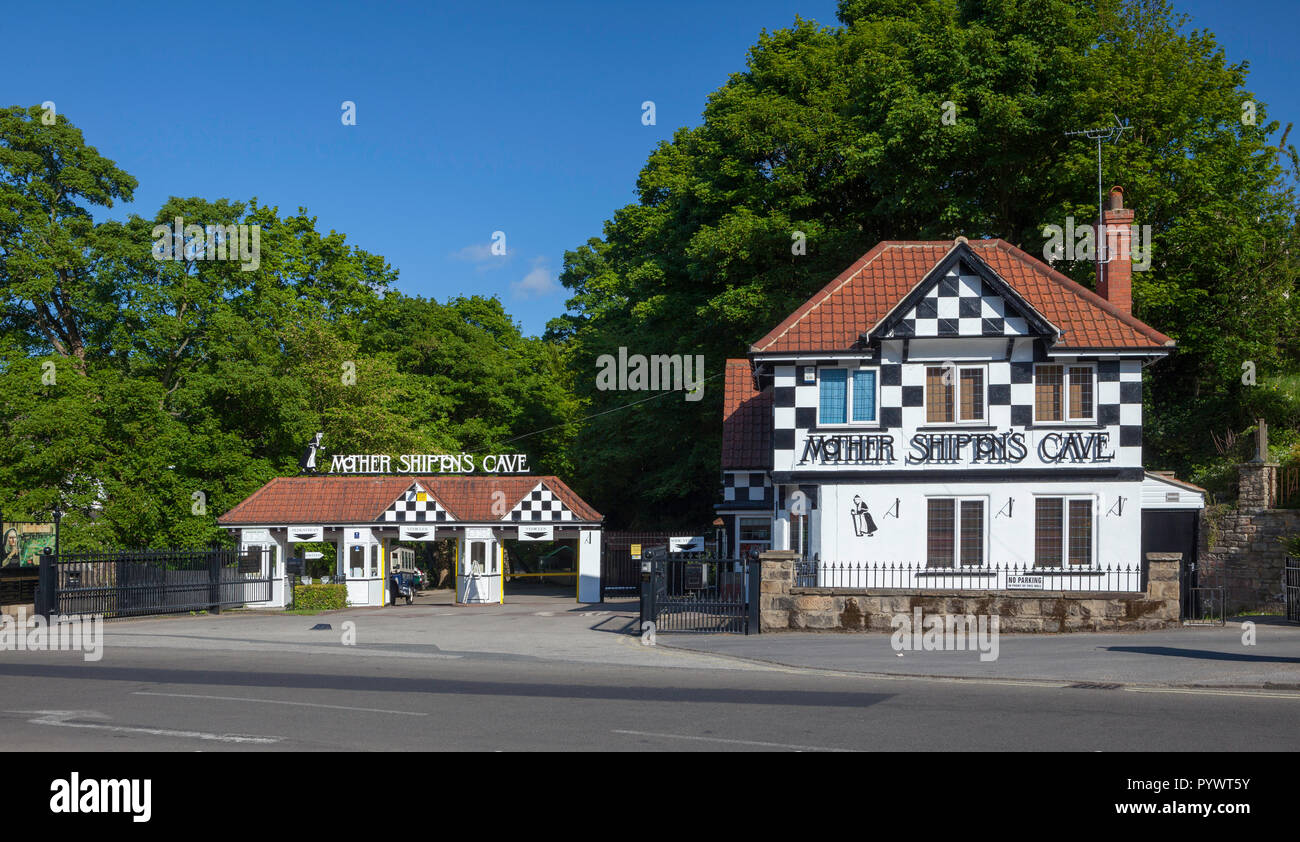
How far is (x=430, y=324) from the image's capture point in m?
58.8

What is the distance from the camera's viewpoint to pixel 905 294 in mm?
27906

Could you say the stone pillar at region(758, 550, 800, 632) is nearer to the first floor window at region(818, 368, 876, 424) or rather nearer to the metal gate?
the first floor window at region(818, 368, 876, 424)

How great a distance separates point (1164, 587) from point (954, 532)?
476cm

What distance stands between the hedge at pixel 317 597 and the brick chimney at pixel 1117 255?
2423cm

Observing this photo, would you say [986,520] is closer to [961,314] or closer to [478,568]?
[961,314]

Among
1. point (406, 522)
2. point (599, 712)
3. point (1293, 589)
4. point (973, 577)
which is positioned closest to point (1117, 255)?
point (1293, 589)

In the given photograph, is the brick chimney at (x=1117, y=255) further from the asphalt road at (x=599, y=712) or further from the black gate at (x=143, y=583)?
the black gate at (x=143, y=583)

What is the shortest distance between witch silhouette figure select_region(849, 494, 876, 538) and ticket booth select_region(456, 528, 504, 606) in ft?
54.3

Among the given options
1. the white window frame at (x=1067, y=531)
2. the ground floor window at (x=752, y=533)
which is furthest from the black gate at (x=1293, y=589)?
the ground floor window at (x=752, y=533)

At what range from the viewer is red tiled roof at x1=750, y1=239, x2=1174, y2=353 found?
26438 millimetres

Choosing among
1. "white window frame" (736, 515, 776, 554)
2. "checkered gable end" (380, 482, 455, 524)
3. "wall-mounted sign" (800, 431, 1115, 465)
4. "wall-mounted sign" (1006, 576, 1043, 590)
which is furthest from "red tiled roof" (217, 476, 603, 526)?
"wall-mounted sign" (1006, 576, 1043, 590)

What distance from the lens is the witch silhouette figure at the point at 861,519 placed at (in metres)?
26.3
